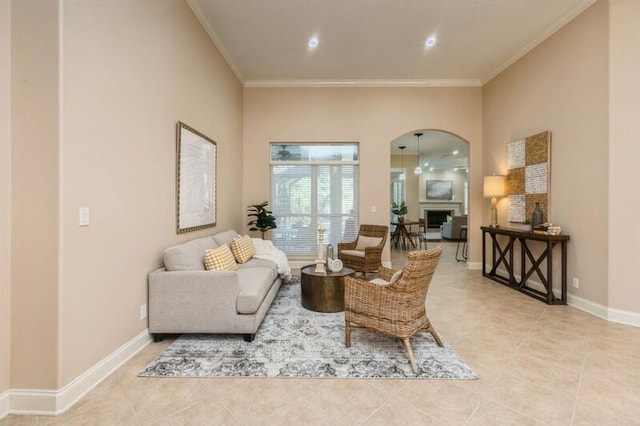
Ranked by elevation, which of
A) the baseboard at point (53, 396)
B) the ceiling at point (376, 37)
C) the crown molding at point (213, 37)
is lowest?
the baseboard at point (53, 396)

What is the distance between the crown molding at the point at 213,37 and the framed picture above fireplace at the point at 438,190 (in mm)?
9831

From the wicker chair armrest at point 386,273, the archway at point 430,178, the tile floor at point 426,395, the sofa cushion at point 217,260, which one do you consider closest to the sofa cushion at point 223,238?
the sofa cushion at point 217,260

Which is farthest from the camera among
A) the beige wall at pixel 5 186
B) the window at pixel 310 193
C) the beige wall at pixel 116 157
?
the window at pixel 310 193

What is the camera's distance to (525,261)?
14.8 feet

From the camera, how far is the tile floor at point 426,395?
5.83ft

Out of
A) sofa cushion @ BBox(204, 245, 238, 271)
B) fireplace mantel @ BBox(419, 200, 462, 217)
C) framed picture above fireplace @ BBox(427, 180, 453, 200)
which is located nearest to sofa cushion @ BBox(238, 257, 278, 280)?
sofa cushion @ BBox(204, 245, 238, 271)

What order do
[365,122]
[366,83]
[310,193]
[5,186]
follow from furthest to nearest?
1. [310,193]
2. [365,122]
3. [366,83]
4. [5,186]

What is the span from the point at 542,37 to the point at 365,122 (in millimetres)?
2851

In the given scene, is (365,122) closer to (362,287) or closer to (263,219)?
(263,219)

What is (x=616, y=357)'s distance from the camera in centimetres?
249

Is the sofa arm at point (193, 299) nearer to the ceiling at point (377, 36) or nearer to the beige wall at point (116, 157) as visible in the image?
the beige wall at point (116, 157)

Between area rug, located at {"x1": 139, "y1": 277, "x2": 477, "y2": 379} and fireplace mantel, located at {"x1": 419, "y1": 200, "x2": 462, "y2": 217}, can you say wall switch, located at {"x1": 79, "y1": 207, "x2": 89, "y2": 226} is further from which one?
fireplace mantel, located at {"x1": 419, "y1": 200, "x2": 462, "y2": 217}

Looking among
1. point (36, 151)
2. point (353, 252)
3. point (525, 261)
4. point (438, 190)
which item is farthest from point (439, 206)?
point (36, 151)

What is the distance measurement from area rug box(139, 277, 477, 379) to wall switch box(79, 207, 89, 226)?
1.17 metres
